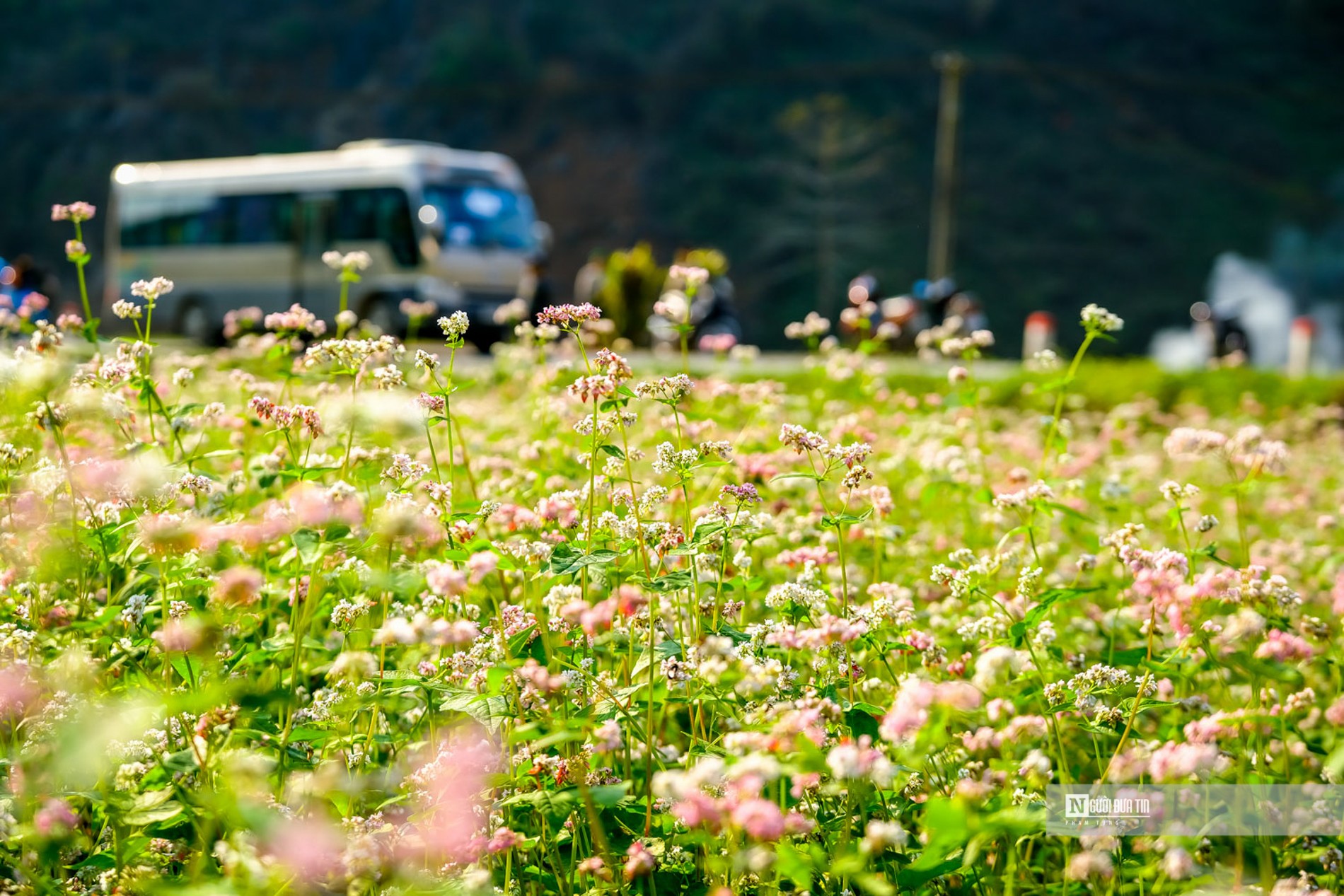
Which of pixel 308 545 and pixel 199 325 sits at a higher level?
pixel 308 545

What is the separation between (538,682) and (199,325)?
991 inches

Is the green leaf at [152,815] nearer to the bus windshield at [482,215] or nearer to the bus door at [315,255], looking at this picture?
the bus windshield at [482,215]

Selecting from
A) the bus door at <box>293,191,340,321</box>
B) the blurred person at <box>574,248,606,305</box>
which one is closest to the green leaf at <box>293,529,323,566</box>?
the blurred person at <box>574,248,606,305</box>

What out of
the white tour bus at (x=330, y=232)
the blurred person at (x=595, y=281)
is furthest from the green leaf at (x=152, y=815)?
the white tour bus at (x=330, y=232)

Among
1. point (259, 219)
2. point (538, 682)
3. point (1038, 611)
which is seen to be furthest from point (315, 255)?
point (538, 682)

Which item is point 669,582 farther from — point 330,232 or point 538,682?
point 330,232

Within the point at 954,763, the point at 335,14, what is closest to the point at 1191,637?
the point at 954,763

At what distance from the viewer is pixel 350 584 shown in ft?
9.02

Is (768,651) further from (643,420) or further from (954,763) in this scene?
(643,420)

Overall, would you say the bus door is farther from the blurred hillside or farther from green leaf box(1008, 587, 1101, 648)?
the blurred hillside

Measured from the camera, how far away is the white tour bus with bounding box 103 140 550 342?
21.9 meters

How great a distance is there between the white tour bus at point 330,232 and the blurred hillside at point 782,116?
110 ft

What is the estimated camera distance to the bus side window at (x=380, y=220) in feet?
71.7

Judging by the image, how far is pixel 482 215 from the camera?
2320 cm
